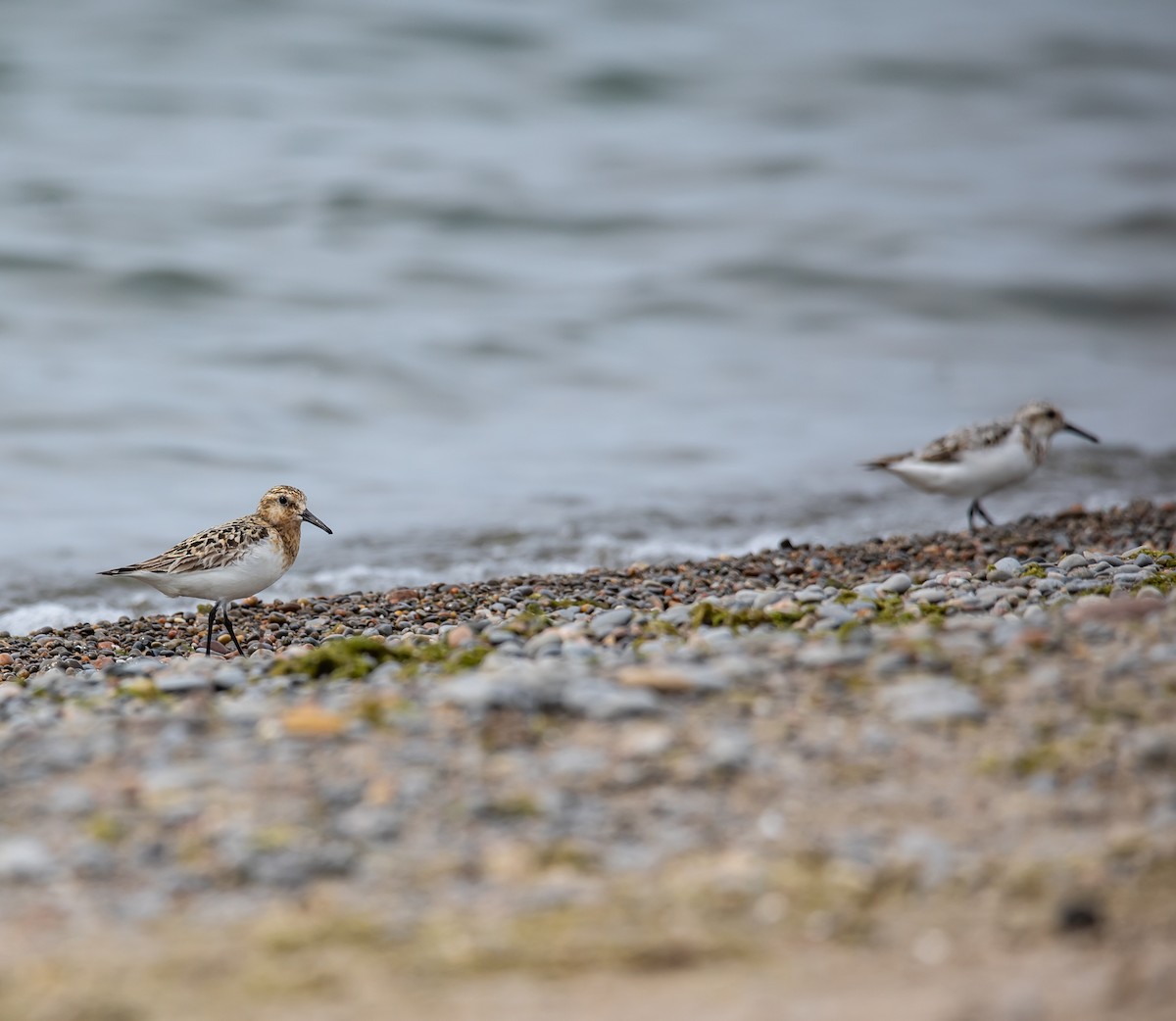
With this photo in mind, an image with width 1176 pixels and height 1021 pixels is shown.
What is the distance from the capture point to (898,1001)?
3.08m

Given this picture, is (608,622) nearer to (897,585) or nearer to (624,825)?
(897,585)

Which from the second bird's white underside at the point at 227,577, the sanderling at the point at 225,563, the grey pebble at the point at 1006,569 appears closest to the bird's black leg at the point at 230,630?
the sanderling at the point at 225,563

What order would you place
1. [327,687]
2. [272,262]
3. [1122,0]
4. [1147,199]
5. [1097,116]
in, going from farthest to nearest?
1. [1122,0]
2. [1097,116]
3. [1147,199]
4. [272,262]
5. [327,687]

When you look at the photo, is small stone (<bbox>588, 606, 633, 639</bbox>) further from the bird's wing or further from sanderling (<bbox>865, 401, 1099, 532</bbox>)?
sanderling (<bbox>865, 401, 1099, 532</bbox>)

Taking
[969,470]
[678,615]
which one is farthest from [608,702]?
[969,470]

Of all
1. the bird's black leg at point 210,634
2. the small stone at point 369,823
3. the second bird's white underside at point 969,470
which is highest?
the second bird's white underside at point 969,470

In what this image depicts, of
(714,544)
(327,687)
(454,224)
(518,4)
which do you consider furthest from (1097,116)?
(327,687)

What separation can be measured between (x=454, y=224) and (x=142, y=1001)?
640 inches

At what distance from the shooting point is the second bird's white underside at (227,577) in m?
7.14

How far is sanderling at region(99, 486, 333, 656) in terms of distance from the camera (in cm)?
715

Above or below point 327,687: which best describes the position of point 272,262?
above

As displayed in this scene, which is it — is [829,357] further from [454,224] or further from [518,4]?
[518,4]

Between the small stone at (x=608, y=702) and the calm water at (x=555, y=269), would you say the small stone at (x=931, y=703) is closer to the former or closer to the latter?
the small stone at (x=608, y=702)

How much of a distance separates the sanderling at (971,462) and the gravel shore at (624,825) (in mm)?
4720
